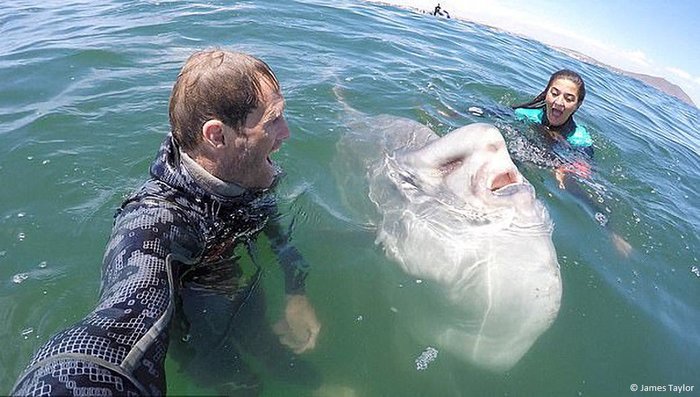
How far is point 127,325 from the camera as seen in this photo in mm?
2088

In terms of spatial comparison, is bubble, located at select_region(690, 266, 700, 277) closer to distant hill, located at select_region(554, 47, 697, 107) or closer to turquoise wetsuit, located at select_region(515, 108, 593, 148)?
turquoise wetsuit, located at select_region(515, 108, 593, 148)

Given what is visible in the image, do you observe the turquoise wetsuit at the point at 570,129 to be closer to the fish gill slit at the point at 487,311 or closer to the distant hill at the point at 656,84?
the fish gill slit at the point at 487,311

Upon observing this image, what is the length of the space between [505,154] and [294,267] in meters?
1.72

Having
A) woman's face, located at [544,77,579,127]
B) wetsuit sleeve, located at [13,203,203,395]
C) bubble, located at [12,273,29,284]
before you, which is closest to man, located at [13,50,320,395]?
wetsuit sleeve, located at [13,203,203,395]

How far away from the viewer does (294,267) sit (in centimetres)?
379

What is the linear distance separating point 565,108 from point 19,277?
6809 mm

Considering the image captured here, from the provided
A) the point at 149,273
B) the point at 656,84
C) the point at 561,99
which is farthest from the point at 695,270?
the point at 656,84

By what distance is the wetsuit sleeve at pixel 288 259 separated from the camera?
3.64m

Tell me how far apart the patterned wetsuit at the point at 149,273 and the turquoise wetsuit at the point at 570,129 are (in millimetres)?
5222

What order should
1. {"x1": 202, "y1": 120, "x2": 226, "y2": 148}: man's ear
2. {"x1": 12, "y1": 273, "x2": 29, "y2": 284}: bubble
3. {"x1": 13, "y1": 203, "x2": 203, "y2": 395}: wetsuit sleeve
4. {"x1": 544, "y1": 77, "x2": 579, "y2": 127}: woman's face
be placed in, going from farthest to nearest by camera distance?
1. {"x1": 544, "y1": 77, "x2": 579, "y2": 127}: woman's face
2. {"x1": 12, "y1": 273, "x2": 29, "y2": 284}: bubble
3. {"x1": 202, "y1": 120, "x2": 226, "y2": 148}: man's ear
4. {"x1": 13, "y1": 203, "x2": 203, "y2": 395}: wetsuit sleeve

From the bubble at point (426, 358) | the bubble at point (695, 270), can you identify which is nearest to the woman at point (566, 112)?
the bubble at point (695, 270)

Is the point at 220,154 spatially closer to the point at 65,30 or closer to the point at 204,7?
the point at 65,30

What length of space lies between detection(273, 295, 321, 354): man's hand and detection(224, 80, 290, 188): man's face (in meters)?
0.91

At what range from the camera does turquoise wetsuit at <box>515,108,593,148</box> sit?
741 centimetres
